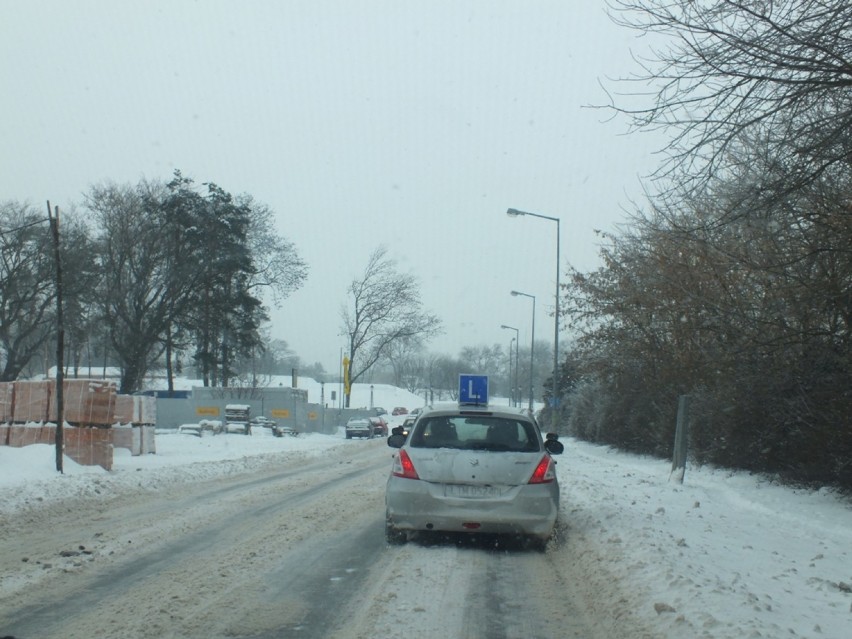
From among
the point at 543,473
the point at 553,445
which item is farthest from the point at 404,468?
the point at 553,445

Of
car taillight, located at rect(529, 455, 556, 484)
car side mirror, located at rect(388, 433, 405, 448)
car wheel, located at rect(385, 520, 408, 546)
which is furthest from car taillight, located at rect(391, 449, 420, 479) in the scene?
car side mirror, located at rect(388, 433, 405, 448)

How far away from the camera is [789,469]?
15.8 meters

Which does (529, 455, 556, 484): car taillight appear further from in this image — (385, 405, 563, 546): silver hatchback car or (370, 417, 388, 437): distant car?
(370, 417, 388, 437): distant car

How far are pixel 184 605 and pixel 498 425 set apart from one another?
436cm

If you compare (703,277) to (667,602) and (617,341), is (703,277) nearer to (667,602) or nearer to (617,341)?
(617,341)

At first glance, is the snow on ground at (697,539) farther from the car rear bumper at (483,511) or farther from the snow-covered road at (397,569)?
the car rear bumper at (483,511)

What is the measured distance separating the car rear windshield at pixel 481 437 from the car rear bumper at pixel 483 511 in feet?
1.84

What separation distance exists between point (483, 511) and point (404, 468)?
1.00 m

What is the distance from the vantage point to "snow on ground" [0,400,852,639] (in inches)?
244

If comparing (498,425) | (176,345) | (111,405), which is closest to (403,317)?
(176,345)

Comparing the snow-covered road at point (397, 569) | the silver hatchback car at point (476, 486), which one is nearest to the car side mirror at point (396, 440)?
the snow-covered road at point (397, 569)

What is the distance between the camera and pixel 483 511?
9.26 metres

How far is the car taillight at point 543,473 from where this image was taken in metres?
9.42

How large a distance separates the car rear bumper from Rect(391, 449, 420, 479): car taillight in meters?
0.18
